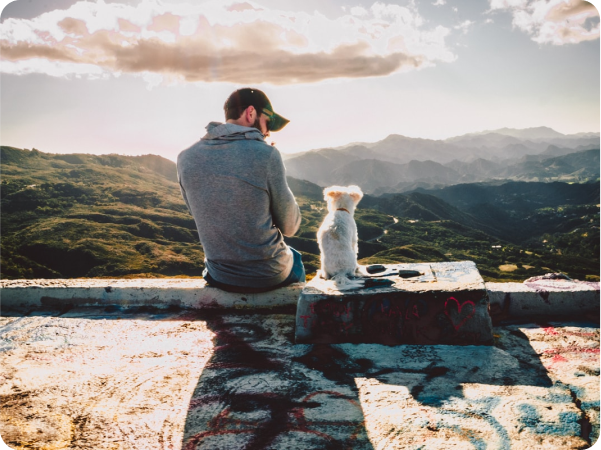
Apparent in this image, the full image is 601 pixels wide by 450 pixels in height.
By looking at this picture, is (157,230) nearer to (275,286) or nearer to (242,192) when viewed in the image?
(275,286)

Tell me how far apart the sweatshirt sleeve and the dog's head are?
1.63 m

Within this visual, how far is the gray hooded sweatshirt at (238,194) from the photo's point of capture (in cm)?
259

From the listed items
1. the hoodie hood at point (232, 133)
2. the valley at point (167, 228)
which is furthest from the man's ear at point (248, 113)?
the valley at point (167, 228)

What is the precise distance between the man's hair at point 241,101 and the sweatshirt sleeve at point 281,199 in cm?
42

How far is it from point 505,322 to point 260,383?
198cm

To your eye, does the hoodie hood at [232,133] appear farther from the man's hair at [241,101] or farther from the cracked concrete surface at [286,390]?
the cracked concrete surface at [286,390]

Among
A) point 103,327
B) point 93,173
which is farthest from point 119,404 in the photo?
point 93,173

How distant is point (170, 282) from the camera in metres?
3.58

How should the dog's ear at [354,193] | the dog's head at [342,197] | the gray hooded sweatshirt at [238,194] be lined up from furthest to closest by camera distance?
the dog's ear at [354,193]
the dog's head at [342,197]
the gray hooded sweatshirt at [238,194]

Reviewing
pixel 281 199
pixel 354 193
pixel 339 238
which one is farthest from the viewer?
pixel 354 193

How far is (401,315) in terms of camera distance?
2.44 m

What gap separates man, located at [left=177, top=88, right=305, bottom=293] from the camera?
2596mm

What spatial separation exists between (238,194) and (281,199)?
1.06 ft

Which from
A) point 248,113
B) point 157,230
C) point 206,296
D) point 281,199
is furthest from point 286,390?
point 157,230
